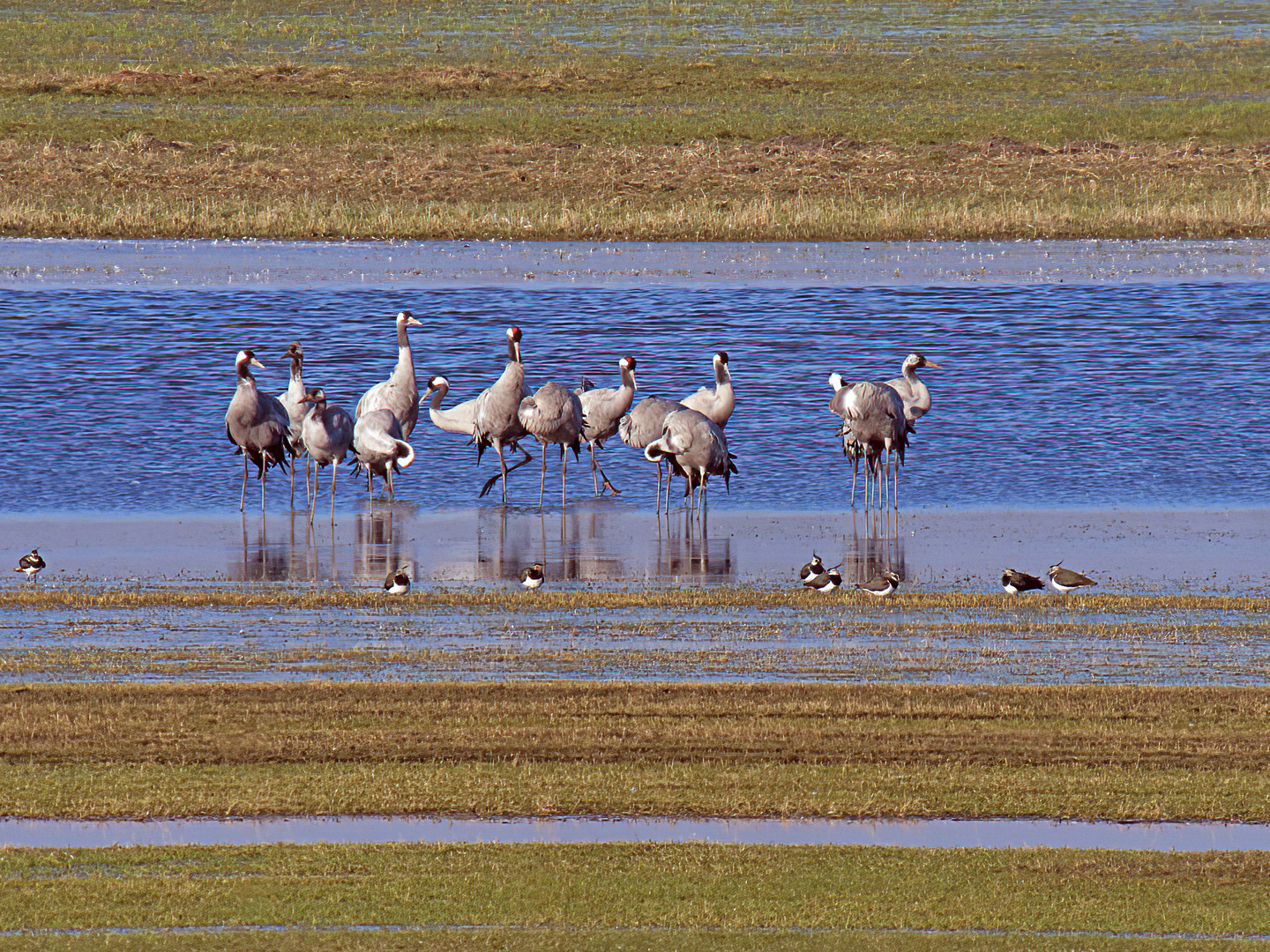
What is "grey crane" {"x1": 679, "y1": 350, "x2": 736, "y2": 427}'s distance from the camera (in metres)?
22.5

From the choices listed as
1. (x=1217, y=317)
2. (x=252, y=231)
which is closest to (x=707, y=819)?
(x=1217, y=317)

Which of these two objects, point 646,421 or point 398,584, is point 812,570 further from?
point 646,421

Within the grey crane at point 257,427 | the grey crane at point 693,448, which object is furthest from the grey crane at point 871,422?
the grey crane at point 257,427

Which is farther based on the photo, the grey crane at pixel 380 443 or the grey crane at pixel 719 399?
the grey crane at pixel 719 399

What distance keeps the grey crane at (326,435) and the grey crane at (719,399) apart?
3818 mm

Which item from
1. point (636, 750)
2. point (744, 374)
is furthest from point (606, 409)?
point (636, 750)

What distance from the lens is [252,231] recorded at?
148 feet

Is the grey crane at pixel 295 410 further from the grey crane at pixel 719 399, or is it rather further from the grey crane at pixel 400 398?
the grey crane at pixel 719 399

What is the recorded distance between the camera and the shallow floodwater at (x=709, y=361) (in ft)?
75.7

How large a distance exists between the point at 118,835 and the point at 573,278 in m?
29.2

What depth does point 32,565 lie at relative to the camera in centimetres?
1664

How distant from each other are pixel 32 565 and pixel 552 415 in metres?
6.97

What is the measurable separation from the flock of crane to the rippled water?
0.59 metres

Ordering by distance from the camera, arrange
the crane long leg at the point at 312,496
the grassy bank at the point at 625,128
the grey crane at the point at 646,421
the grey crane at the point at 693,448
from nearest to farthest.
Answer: the grey crane at the point at 693,448, the crane long leg at the point at 312,496, the grey crane at the point at 646,421, the grassy bank at the point at 625,128
